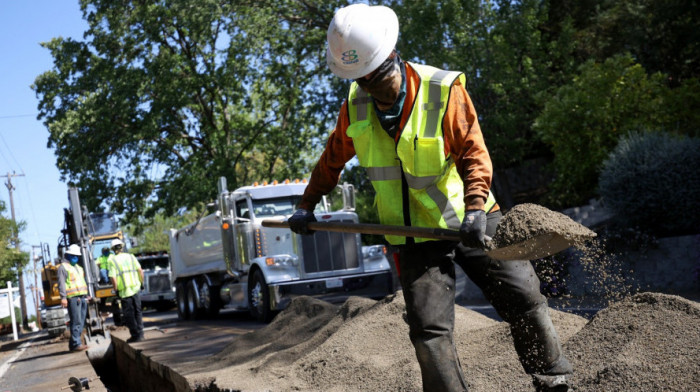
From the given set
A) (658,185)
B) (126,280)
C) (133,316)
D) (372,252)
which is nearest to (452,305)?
(133,316)

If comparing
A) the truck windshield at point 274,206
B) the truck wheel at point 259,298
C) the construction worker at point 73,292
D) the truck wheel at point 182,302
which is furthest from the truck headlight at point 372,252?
the truck wheel at point 182,302

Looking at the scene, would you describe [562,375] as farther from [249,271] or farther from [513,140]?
[513,140]

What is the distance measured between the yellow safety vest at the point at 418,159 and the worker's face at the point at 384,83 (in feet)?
0.34

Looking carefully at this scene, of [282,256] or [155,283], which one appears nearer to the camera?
[282,256]

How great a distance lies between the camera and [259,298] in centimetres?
1459

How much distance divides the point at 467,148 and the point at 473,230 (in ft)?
1.44

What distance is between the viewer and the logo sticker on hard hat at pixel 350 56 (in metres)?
3.83

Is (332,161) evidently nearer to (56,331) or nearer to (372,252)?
(372,252)

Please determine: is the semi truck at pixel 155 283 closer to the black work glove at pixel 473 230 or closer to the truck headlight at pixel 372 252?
the truck headlight at pixel 372 252

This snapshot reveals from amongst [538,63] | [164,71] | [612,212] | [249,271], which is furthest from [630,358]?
[164,71]

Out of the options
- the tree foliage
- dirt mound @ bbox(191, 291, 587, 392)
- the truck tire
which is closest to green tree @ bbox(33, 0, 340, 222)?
the tree foliage

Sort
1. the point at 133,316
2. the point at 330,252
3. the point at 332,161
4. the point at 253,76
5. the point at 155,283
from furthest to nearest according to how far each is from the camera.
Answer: the point at 155,283 → the point at 253,76 → the point at 330,252 → the point at 133,316 → the point at 332,161

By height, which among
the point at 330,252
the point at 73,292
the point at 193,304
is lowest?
the point at 193,304

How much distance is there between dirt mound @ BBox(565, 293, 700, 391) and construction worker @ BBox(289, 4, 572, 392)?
1.52 feet
